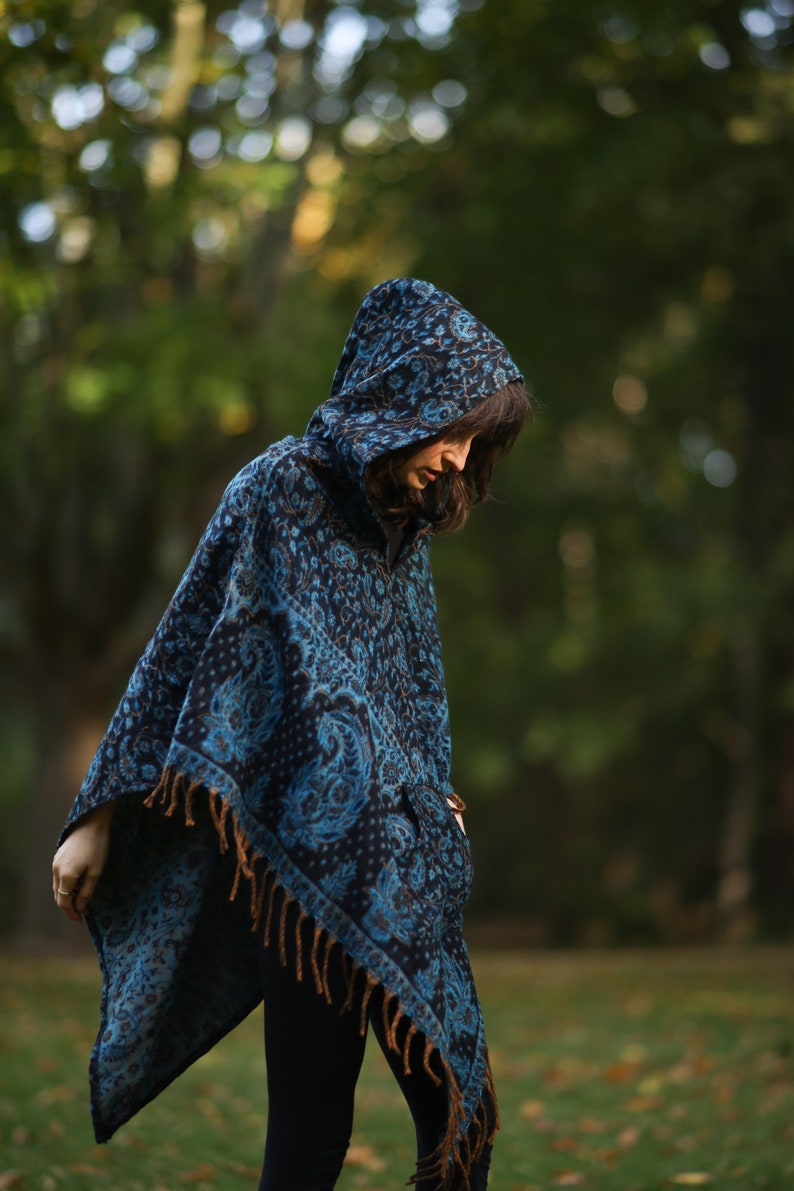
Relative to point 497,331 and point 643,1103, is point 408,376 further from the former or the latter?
point 497,331

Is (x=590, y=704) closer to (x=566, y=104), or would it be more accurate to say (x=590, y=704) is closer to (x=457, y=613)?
(x=457, y=613)

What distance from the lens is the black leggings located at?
2.39m

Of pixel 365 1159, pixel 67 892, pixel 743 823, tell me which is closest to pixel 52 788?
pixel 743 823

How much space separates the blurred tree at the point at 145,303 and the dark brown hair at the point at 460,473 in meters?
4.57

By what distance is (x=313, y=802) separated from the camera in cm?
244

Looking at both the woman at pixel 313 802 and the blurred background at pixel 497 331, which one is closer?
the woman at pixel 313 802

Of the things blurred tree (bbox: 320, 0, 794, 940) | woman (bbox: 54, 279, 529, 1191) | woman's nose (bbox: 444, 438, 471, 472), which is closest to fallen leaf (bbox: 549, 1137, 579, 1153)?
woman (bbox: 54, 279, 529, 1191)

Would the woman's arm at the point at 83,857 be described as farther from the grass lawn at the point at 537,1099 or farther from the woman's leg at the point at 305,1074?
the grass lawn at the point at 537,1099

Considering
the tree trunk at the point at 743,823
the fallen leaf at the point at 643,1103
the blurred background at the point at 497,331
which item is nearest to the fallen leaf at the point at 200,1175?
the fallen leaf at the point at 643,1103

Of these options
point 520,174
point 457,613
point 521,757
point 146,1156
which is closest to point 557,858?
point 521,757

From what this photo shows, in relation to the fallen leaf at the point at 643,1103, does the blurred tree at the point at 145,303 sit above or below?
above

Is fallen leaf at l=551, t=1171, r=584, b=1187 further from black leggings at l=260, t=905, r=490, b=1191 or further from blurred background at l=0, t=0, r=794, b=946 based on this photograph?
blurred background at l=0, t=0, r=794, b=946

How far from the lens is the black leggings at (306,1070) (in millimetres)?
2393

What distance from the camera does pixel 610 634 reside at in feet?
53.6
